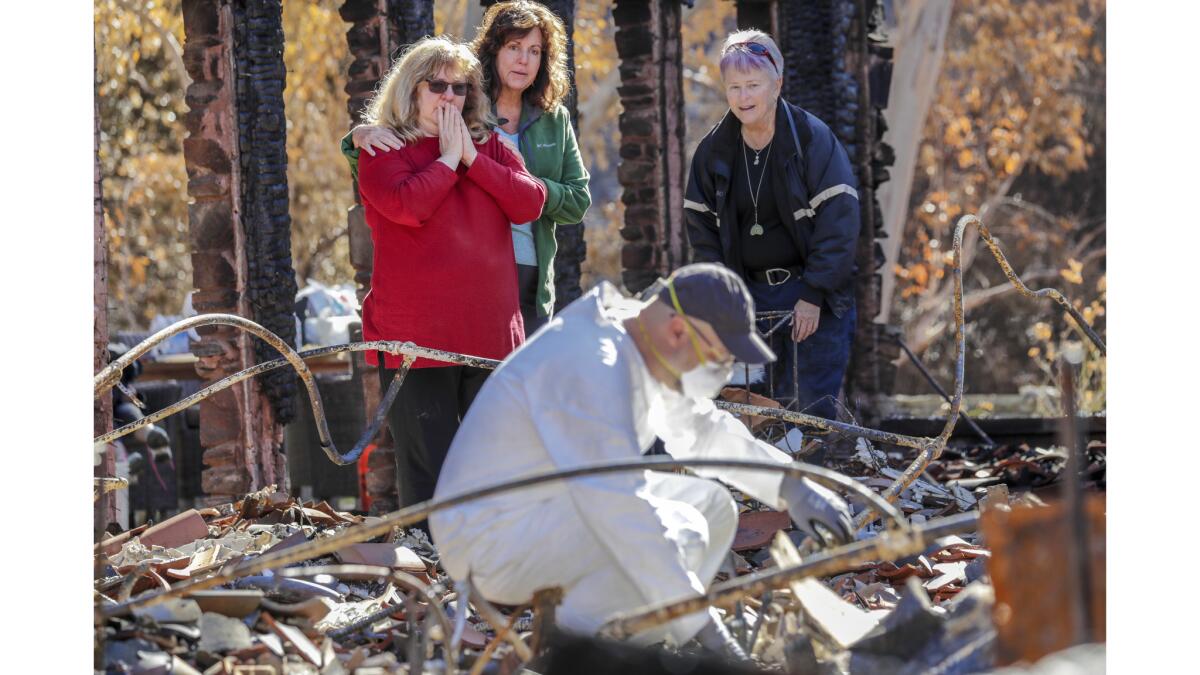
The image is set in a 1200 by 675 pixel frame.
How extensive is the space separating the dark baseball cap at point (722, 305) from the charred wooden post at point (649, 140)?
18.8ft

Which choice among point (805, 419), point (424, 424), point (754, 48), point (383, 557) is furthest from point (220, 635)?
point (754, 48)

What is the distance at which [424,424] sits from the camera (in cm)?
579

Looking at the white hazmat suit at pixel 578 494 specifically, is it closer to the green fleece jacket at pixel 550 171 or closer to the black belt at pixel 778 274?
the green fleece jacket at pixel 550 171

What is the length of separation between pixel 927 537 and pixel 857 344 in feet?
25.9

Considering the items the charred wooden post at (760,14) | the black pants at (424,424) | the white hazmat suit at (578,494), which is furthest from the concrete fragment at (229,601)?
the charred wooden post at (760,14)

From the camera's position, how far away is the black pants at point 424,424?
5.74 metres

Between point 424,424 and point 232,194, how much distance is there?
6.69 feet

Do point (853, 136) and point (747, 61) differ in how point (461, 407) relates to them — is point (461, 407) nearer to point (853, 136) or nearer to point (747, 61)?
point (747, 61)

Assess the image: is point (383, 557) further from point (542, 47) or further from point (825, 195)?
point (825, 195)

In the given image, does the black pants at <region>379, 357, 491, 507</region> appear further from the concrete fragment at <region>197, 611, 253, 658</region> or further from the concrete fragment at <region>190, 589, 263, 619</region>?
the concrete fragment at <region>197, 611, 253, 658</region>

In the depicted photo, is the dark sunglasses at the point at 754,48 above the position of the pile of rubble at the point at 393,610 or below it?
above

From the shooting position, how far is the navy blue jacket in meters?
6.86

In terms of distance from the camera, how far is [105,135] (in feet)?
61.3

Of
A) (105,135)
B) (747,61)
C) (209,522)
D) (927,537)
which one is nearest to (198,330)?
(209,522)
